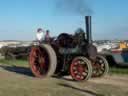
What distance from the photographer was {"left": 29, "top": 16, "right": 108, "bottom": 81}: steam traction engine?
13.0 meters

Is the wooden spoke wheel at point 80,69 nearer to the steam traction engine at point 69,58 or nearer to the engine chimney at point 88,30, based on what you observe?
the steam traction engine at point 69,58

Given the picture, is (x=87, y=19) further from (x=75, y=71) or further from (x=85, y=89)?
(x=85, y=89)

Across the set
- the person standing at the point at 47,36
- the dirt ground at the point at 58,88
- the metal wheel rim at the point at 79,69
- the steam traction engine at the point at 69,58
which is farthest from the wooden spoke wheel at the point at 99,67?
the person standing at the point at 47,36

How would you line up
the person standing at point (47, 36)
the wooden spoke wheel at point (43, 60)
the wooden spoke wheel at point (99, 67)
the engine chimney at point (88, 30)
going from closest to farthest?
1. the engine chimney at point (88, 30)
2. the wooden spoke wheel at point (43, 60)
3. the wooden spoke wheel at point (99, 67)
4. the person standing at point (47, 36)

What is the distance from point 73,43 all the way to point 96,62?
48.3 inches

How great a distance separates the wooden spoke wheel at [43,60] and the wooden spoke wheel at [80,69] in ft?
3.14

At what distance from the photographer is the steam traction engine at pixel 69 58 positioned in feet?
42.7

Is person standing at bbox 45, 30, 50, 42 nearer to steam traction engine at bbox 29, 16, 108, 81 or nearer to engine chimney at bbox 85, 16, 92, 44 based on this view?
steam traction engine at bbox 29, 16, 108, 81

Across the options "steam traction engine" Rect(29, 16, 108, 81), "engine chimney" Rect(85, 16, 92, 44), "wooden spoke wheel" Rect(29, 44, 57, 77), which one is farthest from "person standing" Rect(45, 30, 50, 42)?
"engine chimney" Rect(85, 16, 92, 44)

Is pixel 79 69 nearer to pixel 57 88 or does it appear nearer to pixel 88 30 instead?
pixel 88 30

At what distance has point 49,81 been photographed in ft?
41.5

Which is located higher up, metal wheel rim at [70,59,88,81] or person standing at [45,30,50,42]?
person standing at [45,30,50,42]

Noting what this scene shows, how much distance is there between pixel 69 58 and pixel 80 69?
1041 mm

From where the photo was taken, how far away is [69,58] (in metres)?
13.8
